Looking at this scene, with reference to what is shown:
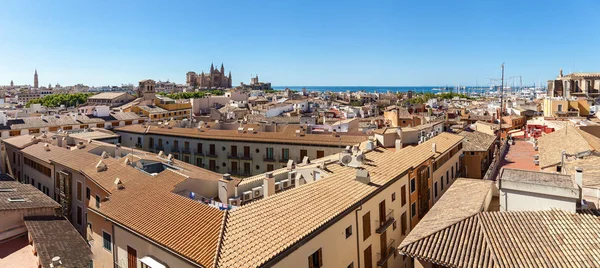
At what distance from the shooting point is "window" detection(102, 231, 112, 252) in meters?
17.0

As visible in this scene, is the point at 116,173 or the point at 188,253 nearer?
the point at 188,253

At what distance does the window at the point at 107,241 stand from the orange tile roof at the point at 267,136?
21.3m

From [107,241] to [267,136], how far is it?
2314cm

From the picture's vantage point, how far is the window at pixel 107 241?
671 inches

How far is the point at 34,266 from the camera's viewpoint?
1952cm

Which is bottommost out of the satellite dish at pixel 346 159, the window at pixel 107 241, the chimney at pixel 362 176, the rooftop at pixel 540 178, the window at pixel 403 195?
the window at pixel 107 241

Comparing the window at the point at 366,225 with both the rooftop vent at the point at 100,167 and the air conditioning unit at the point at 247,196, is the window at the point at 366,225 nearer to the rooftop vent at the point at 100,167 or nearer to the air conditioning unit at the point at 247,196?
the air conditioning unit at the point at 247,196

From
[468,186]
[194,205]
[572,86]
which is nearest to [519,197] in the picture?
[468,186]

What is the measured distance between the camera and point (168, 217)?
14.4 m

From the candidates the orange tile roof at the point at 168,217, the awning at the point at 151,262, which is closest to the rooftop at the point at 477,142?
the orange tile roof at the point at 168,217

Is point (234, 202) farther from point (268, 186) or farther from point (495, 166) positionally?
point (495, 166)

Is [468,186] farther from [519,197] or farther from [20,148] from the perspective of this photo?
[20,148]

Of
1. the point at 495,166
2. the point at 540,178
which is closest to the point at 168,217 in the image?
the point at 540,178

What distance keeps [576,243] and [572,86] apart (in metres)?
97.8
